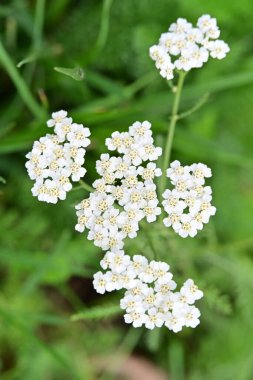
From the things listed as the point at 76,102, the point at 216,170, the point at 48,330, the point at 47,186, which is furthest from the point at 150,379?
the point at 47,186

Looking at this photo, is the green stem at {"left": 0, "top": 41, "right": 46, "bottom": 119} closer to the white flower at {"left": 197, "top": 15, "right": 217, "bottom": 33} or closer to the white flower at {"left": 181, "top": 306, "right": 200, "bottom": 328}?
the white flower at {"left": 197, "top": 15, "right": 217, "bottom": 33}

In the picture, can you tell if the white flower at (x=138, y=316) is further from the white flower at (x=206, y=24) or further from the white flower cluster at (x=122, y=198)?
the white flower at (x=206, y=24)

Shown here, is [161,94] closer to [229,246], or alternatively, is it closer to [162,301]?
[229,246]

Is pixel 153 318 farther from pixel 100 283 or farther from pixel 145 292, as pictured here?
pixel 100 283

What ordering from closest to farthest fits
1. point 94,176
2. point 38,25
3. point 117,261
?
1. point 117,261
2. point 38,25
3. point 94,176

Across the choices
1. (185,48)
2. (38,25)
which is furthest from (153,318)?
(38,25)

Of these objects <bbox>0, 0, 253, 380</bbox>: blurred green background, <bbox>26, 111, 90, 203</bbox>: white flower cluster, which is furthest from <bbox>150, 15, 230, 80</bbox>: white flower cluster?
<bbox>0, 0, 253, 380</bbox>: blurred green background

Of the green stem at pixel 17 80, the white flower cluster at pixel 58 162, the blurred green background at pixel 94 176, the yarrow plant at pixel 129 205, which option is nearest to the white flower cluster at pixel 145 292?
the yarrow plant at pixel 129 205
